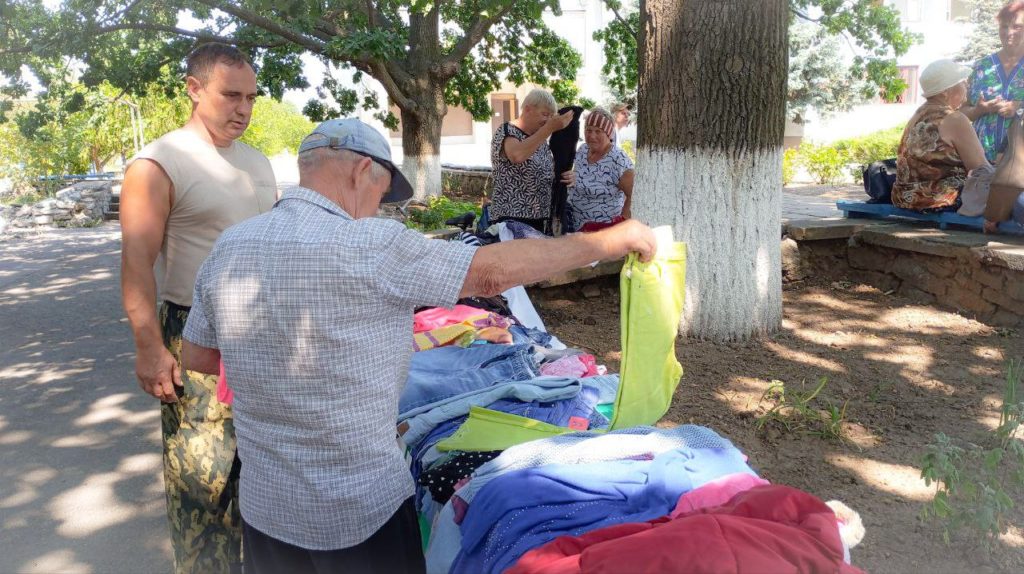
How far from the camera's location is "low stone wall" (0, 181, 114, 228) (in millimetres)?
16094

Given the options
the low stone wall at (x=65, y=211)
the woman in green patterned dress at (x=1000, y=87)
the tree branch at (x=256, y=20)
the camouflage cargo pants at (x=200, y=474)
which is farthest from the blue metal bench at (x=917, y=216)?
the low stone wall at (x=65, y=211)

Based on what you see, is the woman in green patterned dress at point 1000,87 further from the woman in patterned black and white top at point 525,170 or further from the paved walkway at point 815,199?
the paved walkway at point 815,199

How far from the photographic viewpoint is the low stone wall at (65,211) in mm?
16094

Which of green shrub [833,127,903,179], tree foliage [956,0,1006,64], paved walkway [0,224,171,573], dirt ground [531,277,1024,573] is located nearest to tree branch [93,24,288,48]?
paved walkway [0,224,171,573]

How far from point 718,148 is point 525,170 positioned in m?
1.72

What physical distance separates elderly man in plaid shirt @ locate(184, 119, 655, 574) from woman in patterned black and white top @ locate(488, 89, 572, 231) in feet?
13.4

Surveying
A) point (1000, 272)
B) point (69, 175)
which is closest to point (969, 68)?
point (1000, 272)

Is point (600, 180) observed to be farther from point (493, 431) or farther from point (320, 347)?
point (320, 347)

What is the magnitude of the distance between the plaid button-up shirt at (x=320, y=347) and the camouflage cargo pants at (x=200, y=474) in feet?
2.51

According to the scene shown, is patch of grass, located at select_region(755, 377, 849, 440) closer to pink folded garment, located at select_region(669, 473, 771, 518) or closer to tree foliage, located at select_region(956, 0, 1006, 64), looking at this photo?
pink folded garment, located at select_region(669, 473, 771, 518)

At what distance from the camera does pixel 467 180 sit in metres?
17.1

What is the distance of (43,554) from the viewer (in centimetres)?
338

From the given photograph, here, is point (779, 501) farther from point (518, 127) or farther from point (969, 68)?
point (969, 68)

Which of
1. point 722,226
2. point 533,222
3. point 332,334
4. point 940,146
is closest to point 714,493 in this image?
point 332,334
